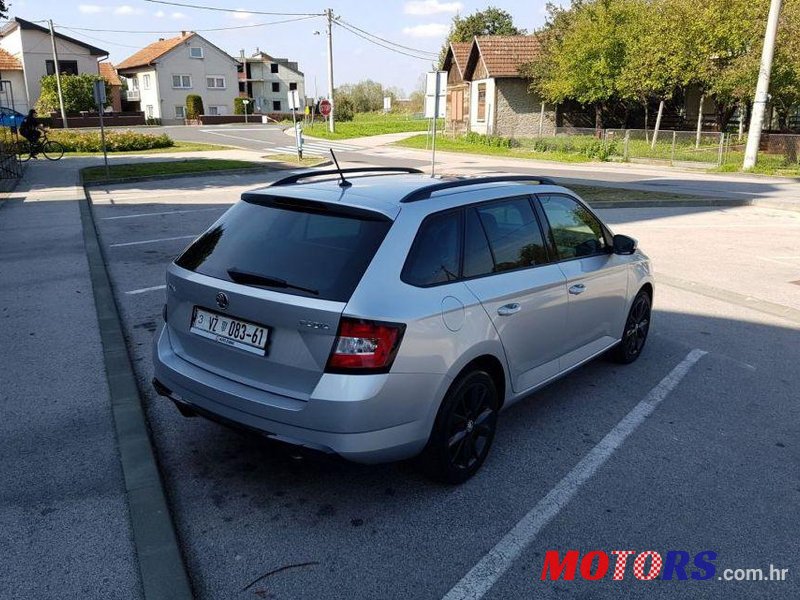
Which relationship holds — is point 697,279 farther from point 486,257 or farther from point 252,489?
point 252,489

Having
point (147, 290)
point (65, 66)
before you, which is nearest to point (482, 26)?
point (65, 66)

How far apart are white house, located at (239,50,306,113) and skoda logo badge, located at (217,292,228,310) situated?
313ft

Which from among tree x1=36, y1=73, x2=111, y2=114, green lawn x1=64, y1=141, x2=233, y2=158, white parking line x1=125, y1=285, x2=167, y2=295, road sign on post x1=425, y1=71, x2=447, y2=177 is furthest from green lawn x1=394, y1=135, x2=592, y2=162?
tree x1=36, y1=73, x2=111, y2=114

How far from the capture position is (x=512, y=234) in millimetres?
4176

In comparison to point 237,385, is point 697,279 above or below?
below

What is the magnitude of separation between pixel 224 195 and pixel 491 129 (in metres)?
27.2

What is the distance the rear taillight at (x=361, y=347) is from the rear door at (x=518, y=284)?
0.74 metres

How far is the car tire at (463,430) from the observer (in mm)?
3494

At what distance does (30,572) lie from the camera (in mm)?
2922

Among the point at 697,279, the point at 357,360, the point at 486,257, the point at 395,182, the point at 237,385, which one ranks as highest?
the point at 395,182

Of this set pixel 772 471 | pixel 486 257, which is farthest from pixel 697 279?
pixel 486 257

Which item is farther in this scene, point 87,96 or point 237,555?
point 87,96

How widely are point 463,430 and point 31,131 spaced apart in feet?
88.4

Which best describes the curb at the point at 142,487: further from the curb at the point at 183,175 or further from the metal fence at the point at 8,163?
the metal fence at the point at 8,163
